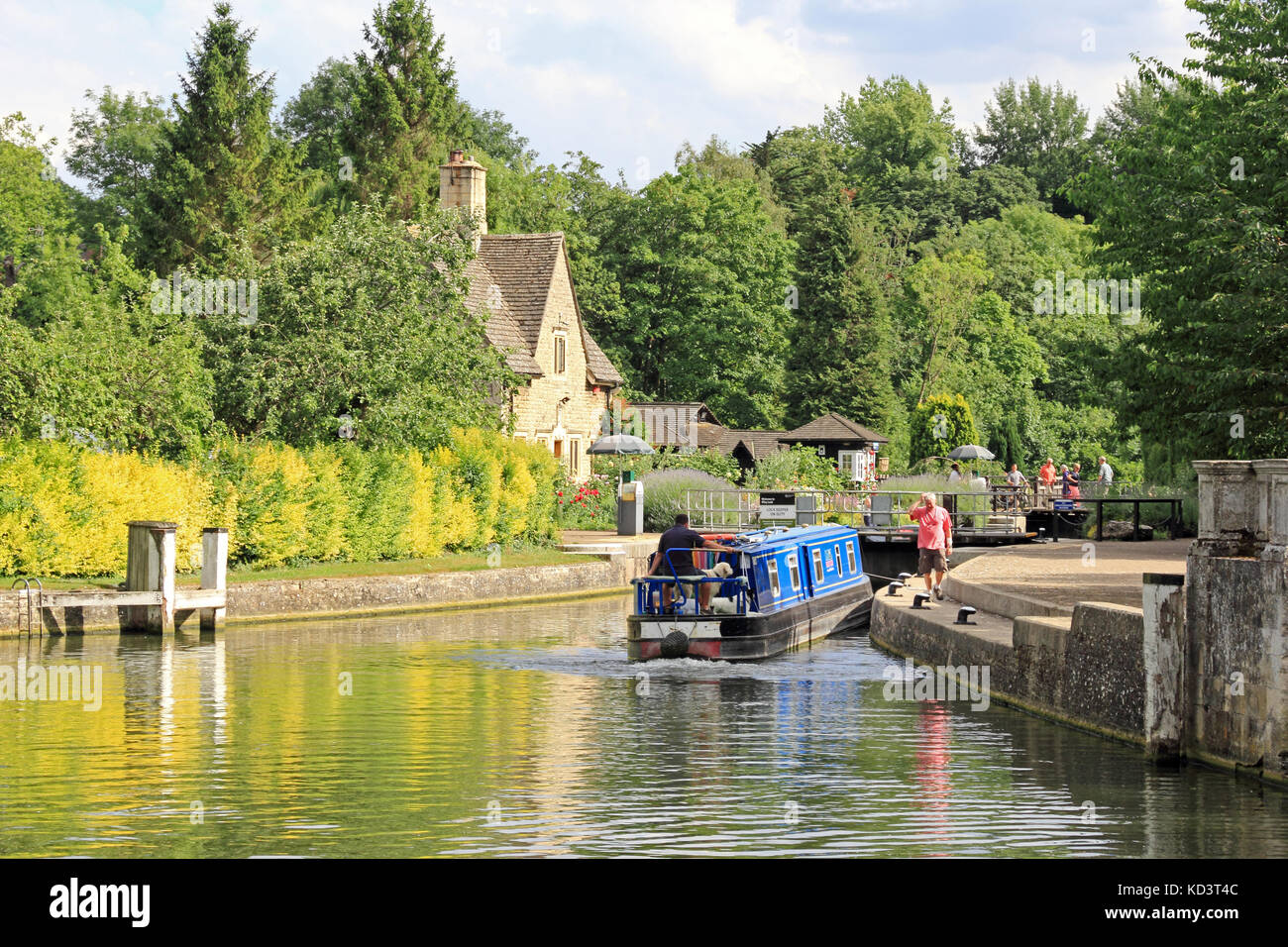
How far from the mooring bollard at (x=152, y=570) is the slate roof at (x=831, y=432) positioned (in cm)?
4036

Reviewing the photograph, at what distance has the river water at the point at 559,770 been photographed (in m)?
13.5

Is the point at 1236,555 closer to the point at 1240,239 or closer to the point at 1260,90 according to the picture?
the point at 1240,239

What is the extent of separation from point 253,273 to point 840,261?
4499 centimetres

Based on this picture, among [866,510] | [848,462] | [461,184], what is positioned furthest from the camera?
[848,462]

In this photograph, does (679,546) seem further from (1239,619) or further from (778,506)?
(778,506)

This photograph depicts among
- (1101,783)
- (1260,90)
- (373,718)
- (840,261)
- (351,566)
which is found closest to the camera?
(1101,783)

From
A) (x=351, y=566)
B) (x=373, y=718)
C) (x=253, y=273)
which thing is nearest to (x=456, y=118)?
(x=253, y=273)

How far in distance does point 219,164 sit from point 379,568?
81.9 feet

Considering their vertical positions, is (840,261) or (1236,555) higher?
(840,261)

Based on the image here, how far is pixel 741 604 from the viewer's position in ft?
88.7

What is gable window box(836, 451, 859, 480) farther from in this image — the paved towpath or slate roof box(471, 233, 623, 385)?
the paved towpath

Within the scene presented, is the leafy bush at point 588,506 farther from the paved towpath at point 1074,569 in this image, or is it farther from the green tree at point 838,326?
the green tree at point 838,326

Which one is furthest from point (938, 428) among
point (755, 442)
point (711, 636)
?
point (711, 636)
